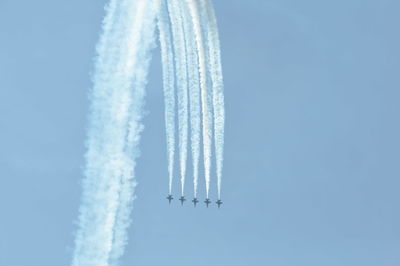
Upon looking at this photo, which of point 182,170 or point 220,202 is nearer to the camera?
point 182,170

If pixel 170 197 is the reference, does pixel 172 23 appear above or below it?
above

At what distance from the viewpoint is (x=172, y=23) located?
334ft

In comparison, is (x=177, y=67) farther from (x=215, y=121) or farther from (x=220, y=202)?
(x=220, y=202)

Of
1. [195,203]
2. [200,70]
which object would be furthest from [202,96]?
[195,203]

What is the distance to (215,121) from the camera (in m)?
104

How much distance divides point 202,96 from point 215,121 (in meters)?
2.16

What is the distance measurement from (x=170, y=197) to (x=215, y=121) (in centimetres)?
1222

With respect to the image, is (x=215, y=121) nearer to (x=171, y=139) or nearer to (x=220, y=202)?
(x=171, y=139)

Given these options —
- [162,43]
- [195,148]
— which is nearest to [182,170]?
[195,148]

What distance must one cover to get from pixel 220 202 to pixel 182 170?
11.6 m

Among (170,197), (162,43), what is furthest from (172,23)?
(170,197)

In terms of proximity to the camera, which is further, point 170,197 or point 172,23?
point 170,197

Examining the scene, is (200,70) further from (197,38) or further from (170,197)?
(170,197)

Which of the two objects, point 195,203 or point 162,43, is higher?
point 162,43
